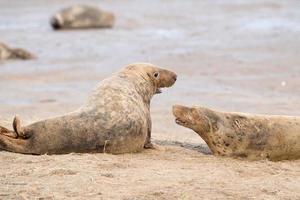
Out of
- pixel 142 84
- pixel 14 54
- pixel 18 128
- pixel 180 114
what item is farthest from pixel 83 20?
pixel 18 128

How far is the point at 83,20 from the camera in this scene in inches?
734

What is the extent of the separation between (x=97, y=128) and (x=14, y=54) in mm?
8609

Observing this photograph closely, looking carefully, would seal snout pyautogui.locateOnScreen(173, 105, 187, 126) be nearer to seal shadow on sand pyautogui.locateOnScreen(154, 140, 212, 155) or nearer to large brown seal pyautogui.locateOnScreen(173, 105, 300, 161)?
large brown seal pyautogui.locateOnScreen(173, 105, 300, 161)

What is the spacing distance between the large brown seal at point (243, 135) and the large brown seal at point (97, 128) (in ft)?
1.22

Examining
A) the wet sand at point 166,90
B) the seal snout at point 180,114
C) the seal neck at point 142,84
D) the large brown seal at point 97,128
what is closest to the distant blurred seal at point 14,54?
the wet sand at point 166,90

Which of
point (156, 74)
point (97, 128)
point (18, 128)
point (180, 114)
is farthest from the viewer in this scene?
point (156, 74)

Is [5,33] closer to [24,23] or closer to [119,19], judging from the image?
[24,23]

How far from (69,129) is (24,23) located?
44.5ft

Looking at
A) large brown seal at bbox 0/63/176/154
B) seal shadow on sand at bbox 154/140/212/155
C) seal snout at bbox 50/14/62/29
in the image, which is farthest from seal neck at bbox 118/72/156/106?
seal snout at bbox 50/14/62/29

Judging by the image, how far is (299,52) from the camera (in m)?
14.2

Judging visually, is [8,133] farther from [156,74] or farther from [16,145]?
[156,74]

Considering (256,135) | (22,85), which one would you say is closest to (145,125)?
(256,135)

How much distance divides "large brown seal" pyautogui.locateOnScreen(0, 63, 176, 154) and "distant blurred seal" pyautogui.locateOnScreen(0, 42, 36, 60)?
7.80 m

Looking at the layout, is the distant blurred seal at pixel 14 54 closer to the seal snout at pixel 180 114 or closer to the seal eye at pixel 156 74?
the seal eye at pixel 156 74
